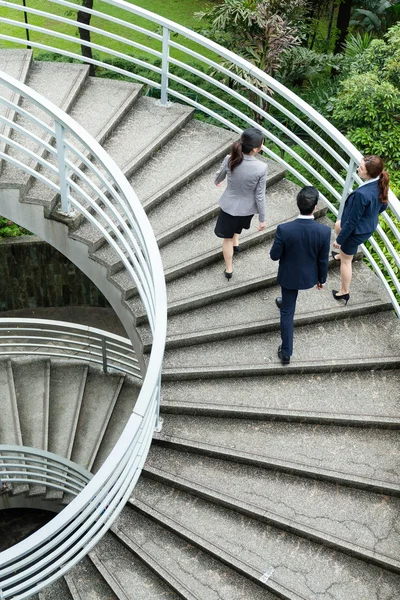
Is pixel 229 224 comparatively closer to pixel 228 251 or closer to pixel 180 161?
pixel 228 251

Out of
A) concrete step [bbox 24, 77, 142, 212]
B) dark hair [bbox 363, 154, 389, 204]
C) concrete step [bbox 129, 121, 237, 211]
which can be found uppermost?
concrete step [bbox 24, 77, 142, 212]

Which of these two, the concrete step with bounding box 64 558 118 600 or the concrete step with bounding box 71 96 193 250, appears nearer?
the concrete step with bounding box 64 558 118 600

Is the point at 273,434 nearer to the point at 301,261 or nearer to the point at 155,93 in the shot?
the point at 301,261

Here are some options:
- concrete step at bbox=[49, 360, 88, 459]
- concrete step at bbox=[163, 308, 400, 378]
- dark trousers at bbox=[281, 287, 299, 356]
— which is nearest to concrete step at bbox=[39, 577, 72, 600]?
concrete step at bbox=[163, 308, 400, 378]

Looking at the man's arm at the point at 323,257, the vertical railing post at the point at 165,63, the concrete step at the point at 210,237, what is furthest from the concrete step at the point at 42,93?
the man's arm at the point at 323,257

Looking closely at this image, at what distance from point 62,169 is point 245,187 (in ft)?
5.47

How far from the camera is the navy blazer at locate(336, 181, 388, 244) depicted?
5.77m

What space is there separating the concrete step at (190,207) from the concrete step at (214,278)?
400 millimetres

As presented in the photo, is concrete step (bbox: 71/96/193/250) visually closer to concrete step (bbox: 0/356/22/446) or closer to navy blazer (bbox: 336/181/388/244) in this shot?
navy blazer (bbox: 336/181/388/244)

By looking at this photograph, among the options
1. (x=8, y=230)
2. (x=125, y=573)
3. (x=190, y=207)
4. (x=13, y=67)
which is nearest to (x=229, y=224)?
(x=190, y=207)

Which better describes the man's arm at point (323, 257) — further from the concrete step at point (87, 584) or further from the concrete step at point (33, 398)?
the concrete step at point (33, 398)

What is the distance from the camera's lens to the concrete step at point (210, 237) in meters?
6.84

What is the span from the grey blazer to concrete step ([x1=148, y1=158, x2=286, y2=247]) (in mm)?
838

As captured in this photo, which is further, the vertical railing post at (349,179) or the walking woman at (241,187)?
the vertical railing post at (349,179)
